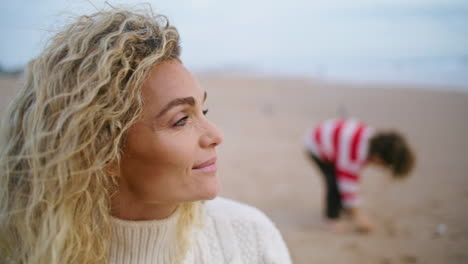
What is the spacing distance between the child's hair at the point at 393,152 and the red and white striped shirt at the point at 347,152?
0.10 meters

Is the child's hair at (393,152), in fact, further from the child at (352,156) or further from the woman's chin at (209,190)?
the woman's chin at (209,190)

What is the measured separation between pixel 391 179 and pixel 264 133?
6.15 meters

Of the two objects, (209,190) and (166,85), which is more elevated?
(166,85)

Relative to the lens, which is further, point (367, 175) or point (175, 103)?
point (367, 175)

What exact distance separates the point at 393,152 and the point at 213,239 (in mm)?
2980

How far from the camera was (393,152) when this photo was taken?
13.0 ft

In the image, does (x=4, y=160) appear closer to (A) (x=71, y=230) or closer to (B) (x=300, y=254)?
(A) (x=71, y=230)

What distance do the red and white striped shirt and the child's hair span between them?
0.33 ft

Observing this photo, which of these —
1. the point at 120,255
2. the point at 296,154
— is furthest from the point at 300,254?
the point at 296,154

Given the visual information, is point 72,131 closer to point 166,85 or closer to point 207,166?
point 166,85

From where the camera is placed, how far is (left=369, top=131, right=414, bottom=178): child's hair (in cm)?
396

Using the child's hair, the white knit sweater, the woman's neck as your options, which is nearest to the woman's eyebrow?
the woman's neck

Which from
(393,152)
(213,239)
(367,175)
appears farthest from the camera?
(367,175)

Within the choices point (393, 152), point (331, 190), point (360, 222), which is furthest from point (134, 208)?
point (360, 222)
